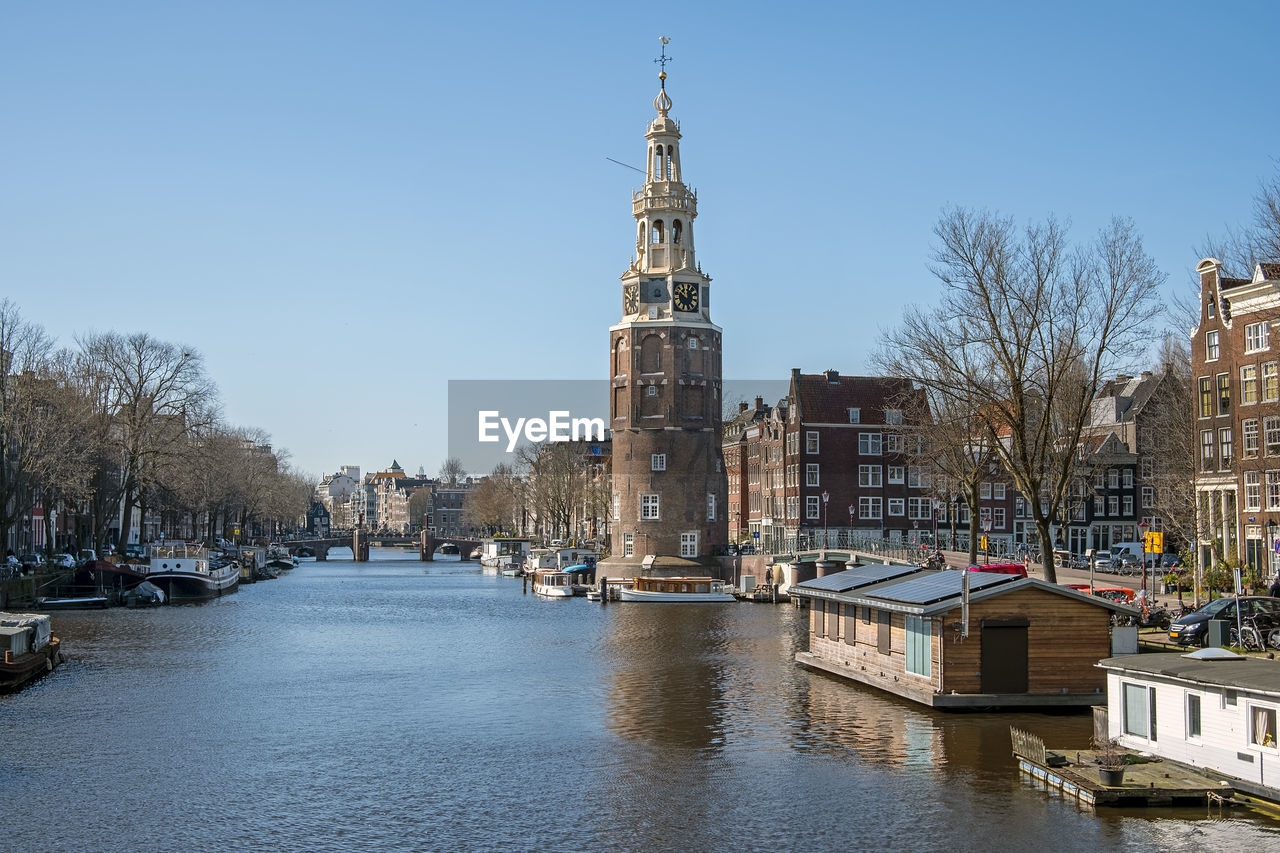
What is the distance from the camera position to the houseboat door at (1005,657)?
132 feet

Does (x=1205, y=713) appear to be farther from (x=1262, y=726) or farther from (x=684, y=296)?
(x=684, y=296)

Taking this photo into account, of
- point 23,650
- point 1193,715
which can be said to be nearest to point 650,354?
point 23,650

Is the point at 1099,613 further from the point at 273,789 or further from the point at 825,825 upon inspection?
the point at 273,789

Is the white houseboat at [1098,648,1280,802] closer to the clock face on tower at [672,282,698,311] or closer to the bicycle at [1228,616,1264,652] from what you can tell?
the bicycle at [1228,616,1264,652]

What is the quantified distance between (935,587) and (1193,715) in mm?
13944

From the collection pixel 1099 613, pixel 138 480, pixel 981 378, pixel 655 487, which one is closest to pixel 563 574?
pixel 655 487

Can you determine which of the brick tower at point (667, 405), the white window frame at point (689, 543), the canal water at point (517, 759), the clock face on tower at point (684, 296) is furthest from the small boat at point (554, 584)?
the canal water at point (517, 759)

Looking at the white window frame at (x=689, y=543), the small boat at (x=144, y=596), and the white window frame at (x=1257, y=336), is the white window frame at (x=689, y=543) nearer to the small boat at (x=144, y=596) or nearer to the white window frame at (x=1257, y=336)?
the small boat at (x=144, y=596)

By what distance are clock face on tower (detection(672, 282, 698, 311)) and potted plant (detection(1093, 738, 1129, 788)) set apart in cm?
8026

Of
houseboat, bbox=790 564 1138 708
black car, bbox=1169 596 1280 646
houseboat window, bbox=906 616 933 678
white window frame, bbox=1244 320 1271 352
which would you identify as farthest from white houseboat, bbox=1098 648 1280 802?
white window frame, bbox=1244 320 1271 352

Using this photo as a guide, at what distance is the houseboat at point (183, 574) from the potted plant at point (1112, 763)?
258 feet

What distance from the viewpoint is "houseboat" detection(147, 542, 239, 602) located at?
320 feet

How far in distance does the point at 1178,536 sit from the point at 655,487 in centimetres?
4025

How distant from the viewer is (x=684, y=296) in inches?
4350
